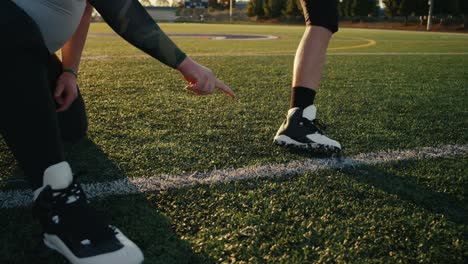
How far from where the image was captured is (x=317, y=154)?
6.51 ft

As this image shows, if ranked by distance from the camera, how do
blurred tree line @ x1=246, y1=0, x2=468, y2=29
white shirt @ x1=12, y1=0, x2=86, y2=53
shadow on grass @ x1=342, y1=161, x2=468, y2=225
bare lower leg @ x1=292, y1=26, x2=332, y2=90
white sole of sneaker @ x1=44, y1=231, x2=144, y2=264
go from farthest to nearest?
blurred tree line @ x1=246, y1=0, x2=468, y2=29 < bare lower leg @ x1=292, y1=26, x2=332, y2=90 < shadow on grass @ x1=342, y1=161, x2=468, y2=225 < white shirt @ x1=12, y1=0, x2=86, y2=53 < white sole of sneaker @ x1=44, y1=231, x2=144, y2=264

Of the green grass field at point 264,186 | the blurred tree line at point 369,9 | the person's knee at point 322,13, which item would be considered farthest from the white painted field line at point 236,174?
the blurred tree line at point 369,9

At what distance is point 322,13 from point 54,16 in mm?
1322

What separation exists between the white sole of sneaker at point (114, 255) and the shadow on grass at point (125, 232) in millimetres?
26

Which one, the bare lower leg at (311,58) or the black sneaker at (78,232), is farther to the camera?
the bare lower leg at (311,58)

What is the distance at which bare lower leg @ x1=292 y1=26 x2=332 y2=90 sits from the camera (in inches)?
85.9

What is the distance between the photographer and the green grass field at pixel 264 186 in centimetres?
119

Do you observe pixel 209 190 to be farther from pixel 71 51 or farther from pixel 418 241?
pixel 71 51

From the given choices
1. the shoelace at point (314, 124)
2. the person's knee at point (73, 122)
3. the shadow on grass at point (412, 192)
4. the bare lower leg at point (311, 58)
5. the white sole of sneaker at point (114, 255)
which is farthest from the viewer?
the bare lower leg at point (311, 58)

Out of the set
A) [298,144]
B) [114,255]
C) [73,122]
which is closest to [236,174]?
[298,144]

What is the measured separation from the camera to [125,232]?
126cm

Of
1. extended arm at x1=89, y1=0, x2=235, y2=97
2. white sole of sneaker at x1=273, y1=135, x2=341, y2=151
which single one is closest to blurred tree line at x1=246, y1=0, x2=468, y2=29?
white sole of sneaker at x1=273, y1=135, x2=341, y2=151

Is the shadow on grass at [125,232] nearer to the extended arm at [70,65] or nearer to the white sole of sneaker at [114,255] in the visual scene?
the white sole of sneaker at [114,255]

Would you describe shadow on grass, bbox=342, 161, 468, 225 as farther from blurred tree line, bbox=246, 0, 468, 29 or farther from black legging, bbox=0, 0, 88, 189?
blurred tree line, bbox=246, 0, 468, 29
